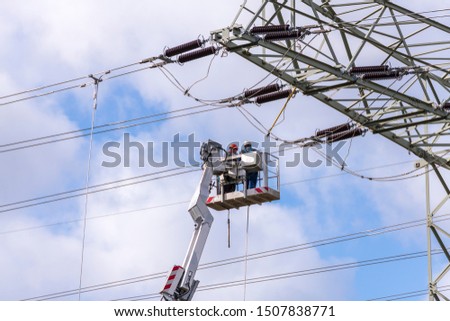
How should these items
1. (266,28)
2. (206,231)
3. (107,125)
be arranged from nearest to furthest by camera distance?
1. (266,28)
2. (206,231)
3. (107,125)

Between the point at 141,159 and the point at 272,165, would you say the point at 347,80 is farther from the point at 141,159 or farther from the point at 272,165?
the point at 141,159

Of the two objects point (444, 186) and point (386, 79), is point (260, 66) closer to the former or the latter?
point (386, 79)

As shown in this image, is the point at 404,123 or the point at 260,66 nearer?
the point at 260,66

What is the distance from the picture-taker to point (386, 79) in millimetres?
28734

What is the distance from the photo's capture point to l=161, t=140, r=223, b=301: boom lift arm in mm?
28141

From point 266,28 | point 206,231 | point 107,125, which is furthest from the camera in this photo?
point 107,125

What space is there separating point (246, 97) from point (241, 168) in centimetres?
171

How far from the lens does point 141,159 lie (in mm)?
30266

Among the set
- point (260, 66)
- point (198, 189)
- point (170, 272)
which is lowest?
point (170, 272)

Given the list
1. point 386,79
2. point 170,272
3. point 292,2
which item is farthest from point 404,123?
point 170,272

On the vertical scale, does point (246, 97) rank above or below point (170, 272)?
above

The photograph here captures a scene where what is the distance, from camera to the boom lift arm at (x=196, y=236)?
28.1 meters

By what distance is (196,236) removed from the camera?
1145 inches

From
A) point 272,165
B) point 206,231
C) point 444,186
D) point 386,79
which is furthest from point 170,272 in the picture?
point 444,186
